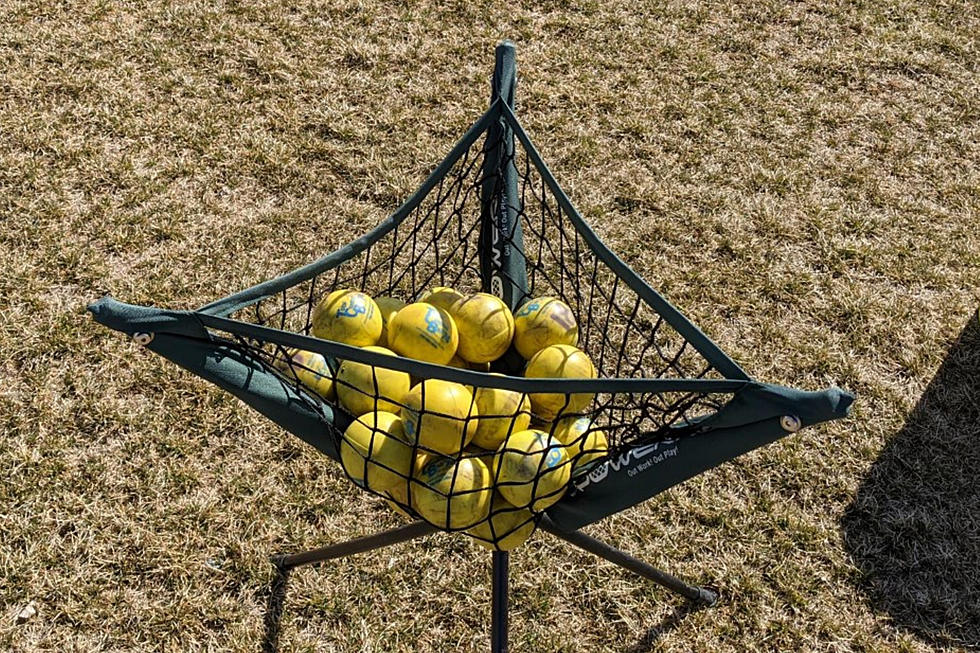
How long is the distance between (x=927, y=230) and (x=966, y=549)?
5.56 feet

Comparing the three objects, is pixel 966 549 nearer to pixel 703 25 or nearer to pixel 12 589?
pixel 12 589

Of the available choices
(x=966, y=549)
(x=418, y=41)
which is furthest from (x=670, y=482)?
(x=418, y=41)

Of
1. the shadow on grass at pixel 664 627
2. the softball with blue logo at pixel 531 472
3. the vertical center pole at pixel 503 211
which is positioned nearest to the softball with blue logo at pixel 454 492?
the softball with blue logo at pixel 531 472

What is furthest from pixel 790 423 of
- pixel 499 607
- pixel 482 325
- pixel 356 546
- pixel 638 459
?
pixel 356 546

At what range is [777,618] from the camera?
8.75ft

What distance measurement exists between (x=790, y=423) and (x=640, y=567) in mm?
1114

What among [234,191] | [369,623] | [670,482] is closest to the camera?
[670,482]

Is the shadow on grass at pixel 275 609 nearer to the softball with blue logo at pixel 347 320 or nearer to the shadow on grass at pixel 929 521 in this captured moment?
the softball with blue logo at pixel 347 320

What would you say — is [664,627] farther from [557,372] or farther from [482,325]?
[482,325]

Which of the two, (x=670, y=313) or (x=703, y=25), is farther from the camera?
(x=703, y=25)

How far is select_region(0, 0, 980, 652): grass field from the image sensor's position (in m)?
2.67

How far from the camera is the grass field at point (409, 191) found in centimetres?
267

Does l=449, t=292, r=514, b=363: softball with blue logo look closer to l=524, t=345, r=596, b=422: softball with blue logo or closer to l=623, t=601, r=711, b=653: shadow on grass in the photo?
l=524, t=345, r=596, b=422: softball with blue logo

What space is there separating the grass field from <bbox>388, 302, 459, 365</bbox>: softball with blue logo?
0.96 m
